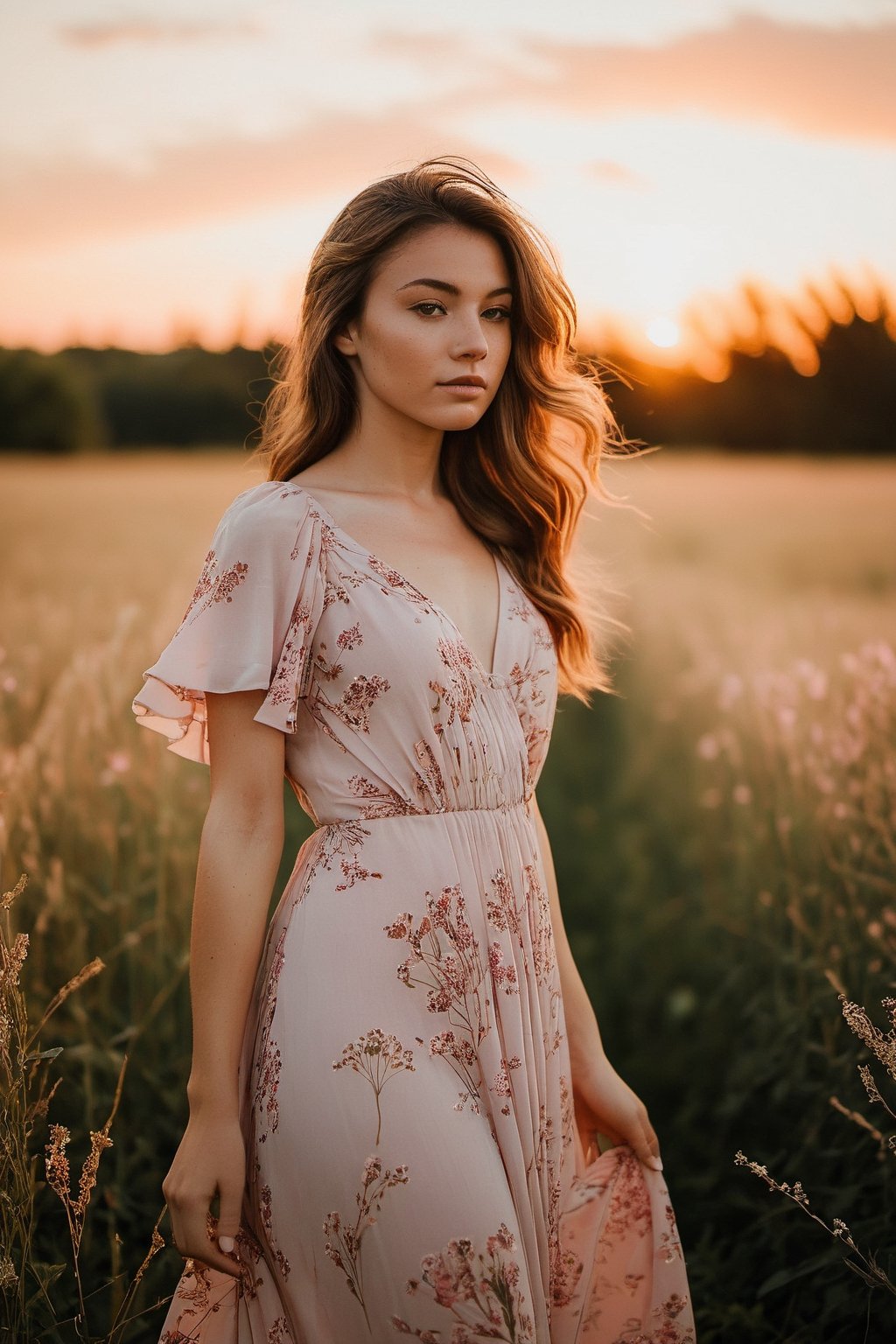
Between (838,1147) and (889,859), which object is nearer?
(838,1147)

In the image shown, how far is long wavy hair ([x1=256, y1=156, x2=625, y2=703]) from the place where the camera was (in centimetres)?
171

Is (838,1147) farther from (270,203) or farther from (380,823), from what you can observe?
(270,203)

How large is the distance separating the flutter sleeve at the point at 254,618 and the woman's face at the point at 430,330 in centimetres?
27

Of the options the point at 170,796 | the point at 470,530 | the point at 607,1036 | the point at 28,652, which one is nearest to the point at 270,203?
the point at 28,652

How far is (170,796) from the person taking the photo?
318 centimetres

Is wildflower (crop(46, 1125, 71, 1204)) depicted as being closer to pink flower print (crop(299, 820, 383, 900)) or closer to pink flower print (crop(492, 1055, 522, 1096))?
pink flower print (crop(299, 820, 383, 900))

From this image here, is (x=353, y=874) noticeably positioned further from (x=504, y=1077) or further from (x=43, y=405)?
(x=43, y=405)

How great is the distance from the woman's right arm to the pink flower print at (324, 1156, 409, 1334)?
0.44 feet

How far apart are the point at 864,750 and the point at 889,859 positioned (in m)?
0.29

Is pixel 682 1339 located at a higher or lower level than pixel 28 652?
lower

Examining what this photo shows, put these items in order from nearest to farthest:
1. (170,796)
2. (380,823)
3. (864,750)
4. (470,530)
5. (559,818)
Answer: (380,823), (470,530), (864,750), (170,796), (559,818)

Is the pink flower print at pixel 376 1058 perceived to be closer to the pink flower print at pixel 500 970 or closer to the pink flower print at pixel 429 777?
the pink flower print at pixel 500 970

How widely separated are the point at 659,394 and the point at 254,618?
423 cm

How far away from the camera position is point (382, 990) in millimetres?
1420
